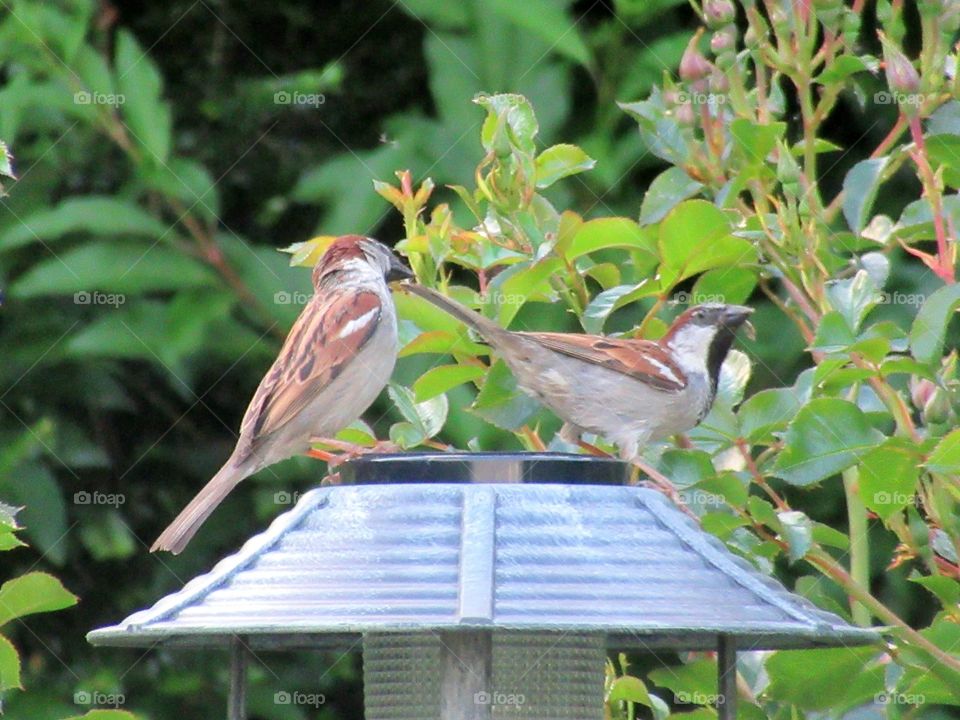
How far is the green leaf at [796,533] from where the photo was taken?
176 cm

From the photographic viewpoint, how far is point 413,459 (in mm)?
1399

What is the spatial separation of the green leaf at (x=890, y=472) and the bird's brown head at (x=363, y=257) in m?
0.70

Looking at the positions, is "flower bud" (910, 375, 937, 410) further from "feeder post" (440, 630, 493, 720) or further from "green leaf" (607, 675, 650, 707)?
"feeder post" (440, 630, 493, 720)

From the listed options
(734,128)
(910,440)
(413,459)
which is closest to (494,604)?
(413,459)

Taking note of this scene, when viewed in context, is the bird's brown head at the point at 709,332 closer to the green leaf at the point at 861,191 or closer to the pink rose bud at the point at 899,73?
the green leaf at the point at 861,191

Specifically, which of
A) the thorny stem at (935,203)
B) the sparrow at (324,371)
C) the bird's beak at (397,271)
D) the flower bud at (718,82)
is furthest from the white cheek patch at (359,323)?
the thorny stem at (935,203)

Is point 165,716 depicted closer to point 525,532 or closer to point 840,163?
point 840,163

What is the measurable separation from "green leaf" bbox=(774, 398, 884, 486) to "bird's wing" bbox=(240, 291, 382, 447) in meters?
0.73

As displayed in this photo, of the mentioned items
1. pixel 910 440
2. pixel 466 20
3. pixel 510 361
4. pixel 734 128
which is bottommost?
pixel 910 440

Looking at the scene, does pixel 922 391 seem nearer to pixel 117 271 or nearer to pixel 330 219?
pixel 330 219

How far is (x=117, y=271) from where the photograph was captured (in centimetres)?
314

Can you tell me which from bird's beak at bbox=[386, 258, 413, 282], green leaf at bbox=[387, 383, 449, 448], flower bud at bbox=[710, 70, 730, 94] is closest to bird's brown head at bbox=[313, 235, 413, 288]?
bird's beak at bbox=[386, 258, 413, 282]

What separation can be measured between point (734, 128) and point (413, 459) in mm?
804

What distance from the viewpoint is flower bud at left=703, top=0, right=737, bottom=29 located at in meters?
2.12
